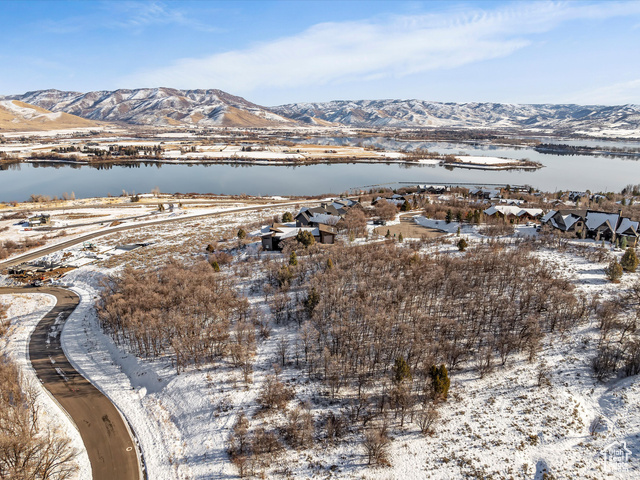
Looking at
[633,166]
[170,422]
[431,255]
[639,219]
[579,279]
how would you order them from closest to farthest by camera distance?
[170,422] < [579,279] < [431,255] < [639,219] < [633,166]

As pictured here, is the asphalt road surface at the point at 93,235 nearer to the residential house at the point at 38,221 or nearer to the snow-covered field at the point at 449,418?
the residential house at the point at 38,221

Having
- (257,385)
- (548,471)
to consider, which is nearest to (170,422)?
(257,385)

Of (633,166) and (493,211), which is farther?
(633,166)

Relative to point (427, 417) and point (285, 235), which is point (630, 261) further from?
point (285, 235)

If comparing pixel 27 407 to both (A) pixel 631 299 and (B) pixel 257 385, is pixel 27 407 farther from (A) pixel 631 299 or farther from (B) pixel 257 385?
(A) pixel 631 299

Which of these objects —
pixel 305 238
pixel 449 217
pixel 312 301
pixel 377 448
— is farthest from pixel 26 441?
pixel 449 217

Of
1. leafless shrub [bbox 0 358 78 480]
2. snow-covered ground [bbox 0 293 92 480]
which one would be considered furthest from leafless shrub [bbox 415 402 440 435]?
leafless shrub [bbox 0 358 78 480]

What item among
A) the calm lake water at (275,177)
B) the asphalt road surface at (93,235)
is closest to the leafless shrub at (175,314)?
the asphalt road surface at (93,235)
